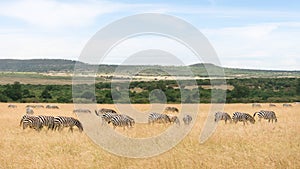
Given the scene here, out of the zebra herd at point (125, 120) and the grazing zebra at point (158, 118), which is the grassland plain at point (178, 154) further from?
the grazing zebra at point (158, 118)

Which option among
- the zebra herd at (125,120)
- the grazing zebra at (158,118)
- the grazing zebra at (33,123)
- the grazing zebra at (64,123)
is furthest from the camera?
the grazing zebra at (158,118)

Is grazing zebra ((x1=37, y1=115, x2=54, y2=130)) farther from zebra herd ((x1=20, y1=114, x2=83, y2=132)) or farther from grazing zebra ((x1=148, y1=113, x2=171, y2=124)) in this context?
grazing zebra ((x1=148, y1=113, x2=171, y2=124))

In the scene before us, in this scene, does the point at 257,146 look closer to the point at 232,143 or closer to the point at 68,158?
the point at 232,143

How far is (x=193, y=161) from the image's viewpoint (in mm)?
10398

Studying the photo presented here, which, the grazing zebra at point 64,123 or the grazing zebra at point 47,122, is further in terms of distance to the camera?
the grazing zebra at point 64,123

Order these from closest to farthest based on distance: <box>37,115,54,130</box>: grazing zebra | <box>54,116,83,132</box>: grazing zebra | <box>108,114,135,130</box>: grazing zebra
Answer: <box>37,115,54,130</box>: grazing zebra < <box>54,116,83,132</box>: grazing zebra < <box>108,114,135,130</box>: grazing zebra

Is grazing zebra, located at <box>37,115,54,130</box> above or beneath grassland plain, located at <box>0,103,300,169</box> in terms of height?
above

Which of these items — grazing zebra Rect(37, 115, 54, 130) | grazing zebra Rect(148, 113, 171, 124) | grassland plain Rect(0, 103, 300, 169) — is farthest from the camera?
grazing zebra Rect(148, 113, 171, 124)

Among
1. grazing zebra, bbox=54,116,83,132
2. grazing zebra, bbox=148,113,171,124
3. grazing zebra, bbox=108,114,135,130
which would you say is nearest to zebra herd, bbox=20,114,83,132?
grazing zebra, bbox=54,116,83,132

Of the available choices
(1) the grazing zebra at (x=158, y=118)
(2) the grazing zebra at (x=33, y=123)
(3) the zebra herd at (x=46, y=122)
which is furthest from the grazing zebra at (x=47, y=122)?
(1) the grazing zebra at (x=158, y=118)

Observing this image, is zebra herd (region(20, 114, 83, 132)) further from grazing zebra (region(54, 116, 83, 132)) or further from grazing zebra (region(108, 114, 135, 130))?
grazing zebra (region(108, 114, 135, 130))

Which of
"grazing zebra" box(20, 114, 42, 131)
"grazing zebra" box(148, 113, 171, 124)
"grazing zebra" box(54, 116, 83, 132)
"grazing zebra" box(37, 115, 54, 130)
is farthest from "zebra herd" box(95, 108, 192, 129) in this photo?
"grazing zebra" box(20, 114, 42, 131)

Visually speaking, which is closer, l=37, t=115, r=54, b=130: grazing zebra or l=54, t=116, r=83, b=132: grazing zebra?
l=37, t=115, r=54, b=130: grazing zebra

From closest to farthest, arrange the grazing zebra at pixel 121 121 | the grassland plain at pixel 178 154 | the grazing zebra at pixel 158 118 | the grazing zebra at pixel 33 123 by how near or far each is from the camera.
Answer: the grassland plain at pixel 178 154 → the grazing zebra at pixel 33 123 → the grazing zebra at pixel 121 121 → the grazing zebra at pixel 158 118
